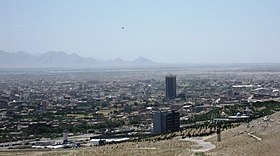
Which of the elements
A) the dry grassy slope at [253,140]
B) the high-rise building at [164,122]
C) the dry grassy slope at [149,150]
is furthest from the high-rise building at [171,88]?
the dry grassy slope at [149,150]

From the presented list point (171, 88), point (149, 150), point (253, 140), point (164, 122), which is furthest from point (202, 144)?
point (171, 88)

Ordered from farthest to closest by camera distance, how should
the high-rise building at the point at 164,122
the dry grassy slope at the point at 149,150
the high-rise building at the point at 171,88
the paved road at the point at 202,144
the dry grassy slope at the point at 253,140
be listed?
1. the high-rise building at the point at 171,88
2. the high-rise building at the point at 164,122
3. the dry grassy slope at the point at 149,150
4. the paved road at the point at 202,144
5. the dry grassy slope at the point at 253,140

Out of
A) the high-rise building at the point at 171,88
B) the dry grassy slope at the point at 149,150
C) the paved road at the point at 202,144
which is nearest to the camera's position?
the paved road at the point at 202,144

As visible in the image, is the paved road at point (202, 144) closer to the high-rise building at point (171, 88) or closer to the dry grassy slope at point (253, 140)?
the dry grassy slope at point (253, 140)

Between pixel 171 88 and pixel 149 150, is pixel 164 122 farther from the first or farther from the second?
pixel 171 88

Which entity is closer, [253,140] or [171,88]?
[253,140]

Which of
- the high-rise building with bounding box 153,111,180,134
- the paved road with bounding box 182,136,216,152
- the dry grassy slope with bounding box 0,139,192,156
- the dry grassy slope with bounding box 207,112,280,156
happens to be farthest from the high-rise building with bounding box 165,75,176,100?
the dry grassy slope with bounding box 0,139,192,156

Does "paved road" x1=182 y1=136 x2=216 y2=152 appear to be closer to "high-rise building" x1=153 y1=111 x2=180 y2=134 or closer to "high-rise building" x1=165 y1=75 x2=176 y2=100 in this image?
"high-rise building" x1=153 y1=111 x2=180 y2=134
